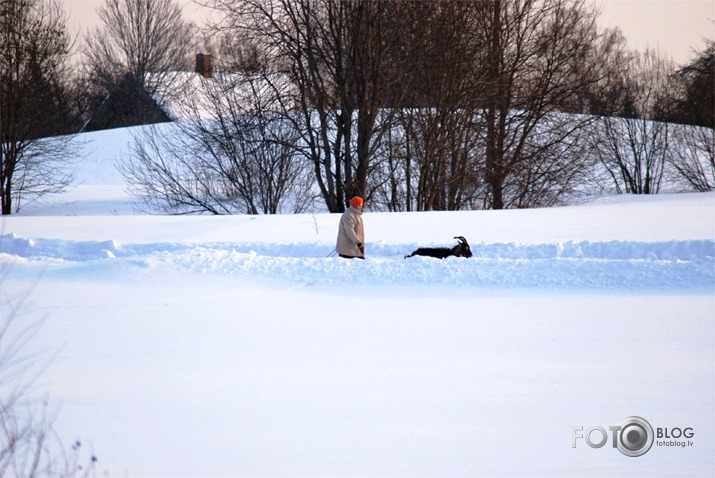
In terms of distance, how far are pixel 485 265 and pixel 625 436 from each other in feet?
21.6

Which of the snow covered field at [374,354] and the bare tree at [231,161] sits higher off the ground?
the bare tree at [231,161]

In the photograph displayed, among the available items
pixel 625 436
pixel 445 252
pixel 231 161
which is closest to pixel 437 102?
pixel 231 161

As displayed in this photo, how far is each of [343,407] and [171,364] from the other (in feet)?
6.29

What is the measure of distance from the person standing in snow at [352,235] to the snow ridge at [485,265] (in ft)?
1.71

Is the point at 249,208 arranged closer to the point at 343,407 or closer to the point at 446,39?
the point at 446,39

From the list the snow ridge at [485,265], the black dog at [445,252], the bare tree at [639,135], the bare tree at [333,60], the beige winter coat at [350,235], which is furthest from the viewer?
the bare tree at [639,135]

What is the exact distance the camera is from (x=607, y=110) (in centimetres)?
3847

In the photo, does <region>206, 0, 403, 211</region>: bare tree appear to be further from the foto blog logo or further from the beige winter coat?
the foto blog logo

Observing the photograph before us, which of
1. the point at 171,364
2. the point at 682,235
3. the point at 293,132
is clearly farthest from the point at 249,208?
the point at 171,364

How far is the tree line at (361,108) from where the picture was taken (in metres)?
25.5

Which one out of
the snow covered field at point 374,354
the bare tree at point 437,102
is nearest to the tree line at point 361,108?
the bare tree at point 437,102

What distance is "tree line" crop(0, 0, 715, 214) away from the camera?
1005 inches

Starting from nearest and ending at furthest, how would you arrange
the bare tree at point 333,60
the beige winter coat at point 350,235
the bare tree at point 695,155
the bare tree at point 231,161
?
the beige winter coat at point 350,235 < the bare tree at point 333,60 < the bare tree at point 231,161 < the bare tree at point 695,155

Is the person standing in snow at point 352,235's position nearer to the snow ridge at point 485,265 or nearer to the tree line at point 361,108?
the snow ridge at point 485,265
